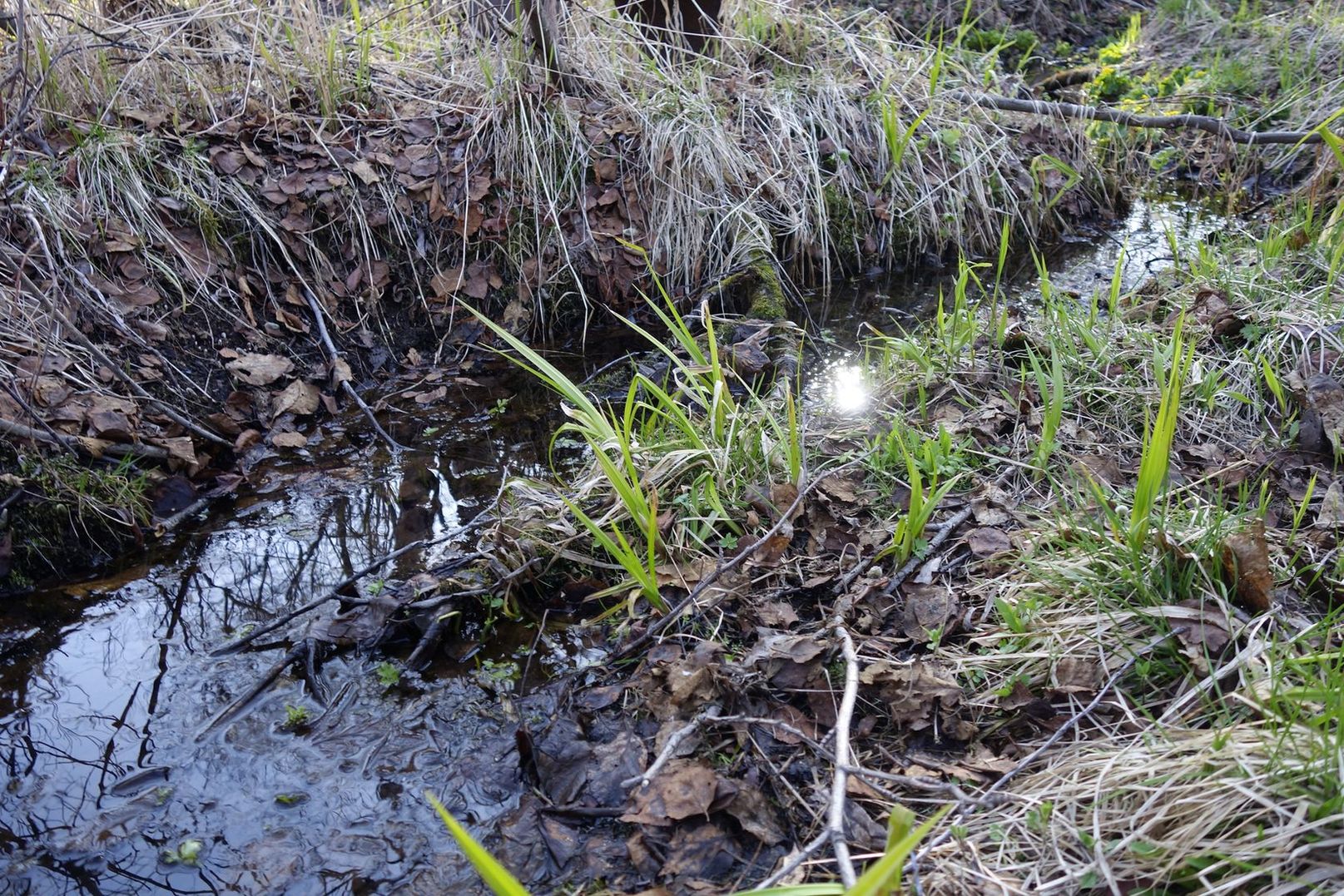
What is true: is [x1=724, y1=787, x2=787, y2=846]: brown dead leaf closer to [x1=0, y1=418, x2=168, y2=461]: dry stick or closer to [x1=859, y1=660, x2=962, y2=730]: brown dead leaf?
[x1=859, y1=660, x2=962, y2=730]: brown dead leaf

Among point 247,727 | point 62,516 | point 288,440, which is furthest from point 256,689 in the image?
point 288,440

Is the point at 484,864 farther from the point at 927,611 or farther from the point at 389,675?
the point at 927,611

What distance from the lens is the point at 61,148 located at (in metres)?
3.58

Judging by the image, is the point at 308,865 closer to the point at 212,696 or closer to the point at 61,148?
the point at 212,696

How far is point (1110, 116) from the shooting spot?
5273 mm

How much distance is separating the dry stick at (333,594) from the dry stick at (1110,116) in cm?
395

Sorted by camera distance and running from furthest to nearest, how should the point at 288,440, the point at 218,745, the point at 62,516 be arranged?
the point at 288,440
the point at 62,516
the point at 218,745

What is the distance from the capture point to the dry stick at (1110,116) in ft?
16.7

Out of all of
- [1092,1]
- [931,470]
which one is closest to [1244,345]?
[931,470]

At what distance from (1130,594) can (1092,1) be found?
8400 millimetres

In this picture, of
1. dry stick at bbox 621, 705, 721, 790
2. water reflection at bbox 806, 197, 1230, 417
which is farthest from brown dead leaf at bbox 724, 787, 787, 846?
water reflection at bbox 806, 197, 1230, 417

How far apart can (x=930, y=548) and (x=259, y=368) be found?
2752mm

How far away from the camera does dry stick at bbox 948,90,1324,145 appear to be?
510cm

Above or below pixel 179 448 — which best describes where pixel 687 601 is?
below
